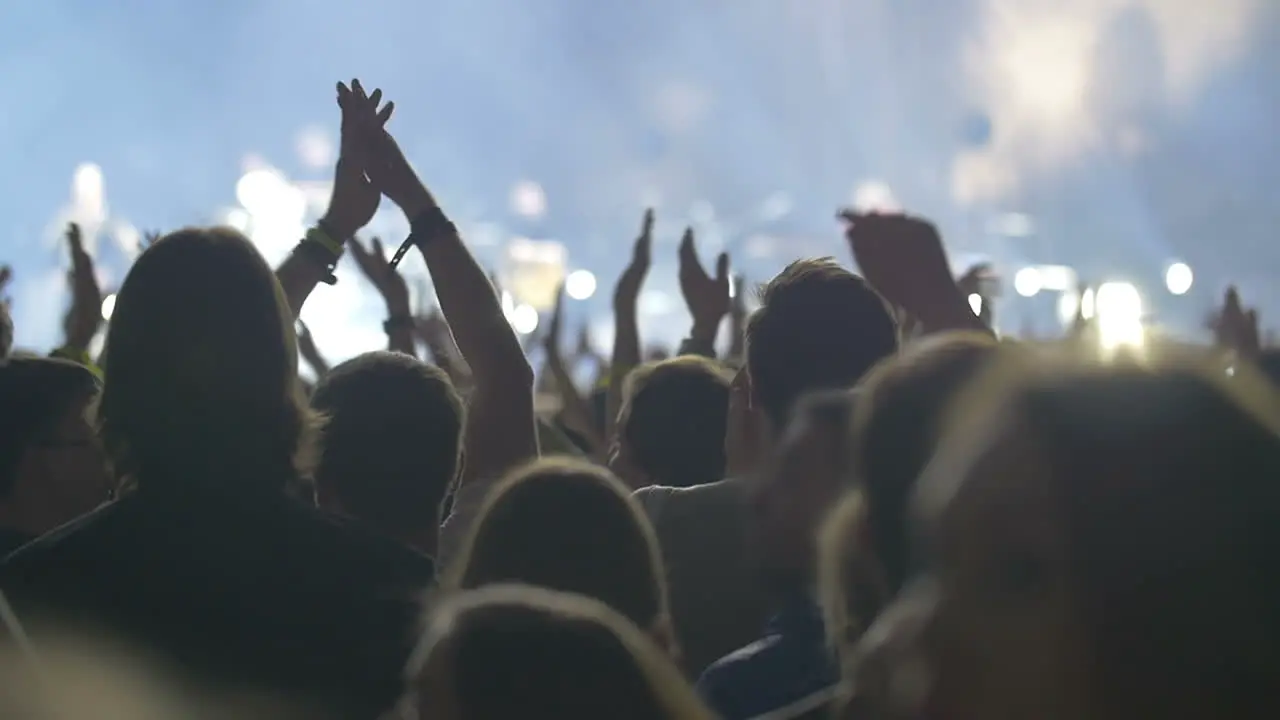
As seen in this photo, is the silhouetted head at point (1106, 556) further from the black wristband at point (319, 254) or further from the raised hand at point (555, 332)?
the raised hand at point (555, 332)

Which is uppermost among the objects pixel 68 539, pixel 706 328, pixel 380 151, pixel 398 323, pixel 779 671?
pixel 380 151

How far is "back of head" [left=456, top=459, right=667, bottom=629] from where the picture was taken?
1689 mm

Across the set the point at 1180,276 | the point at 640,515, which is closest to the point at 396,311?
the point at 640,515

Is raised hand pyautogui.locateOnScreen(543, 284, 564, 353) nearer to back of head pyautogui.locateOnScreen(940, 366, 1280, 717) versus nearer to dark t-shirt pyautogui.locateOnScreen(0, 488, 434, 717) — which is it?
dark t-shirt pyautogui.locateOnScreen(0, 488, 434, 717)

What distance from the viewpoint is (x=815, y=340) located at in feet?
7.75

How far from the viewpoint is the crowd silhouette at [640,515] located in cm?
88

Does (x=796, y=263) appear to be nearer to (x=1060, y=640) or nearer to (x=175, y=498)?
(x=175, y=498)

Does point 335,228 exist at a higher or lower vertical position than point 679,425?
higher

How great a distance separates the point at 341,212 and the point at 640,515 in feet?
5.08

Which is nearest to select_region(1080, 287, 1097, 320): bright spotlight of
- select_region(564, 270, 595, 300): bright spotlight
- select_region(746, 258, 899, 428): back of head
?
select_region(746, 258, 899, 428): back of head

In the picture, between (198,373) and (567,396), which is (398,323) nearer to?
(567,396)

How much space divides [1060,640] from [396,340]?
12.5ft

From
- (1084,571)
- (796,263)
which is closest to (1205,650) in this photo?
(1084,571)

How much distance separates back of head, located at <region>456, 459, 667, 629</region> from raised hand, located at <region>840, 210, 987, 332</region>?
102 centimetres
